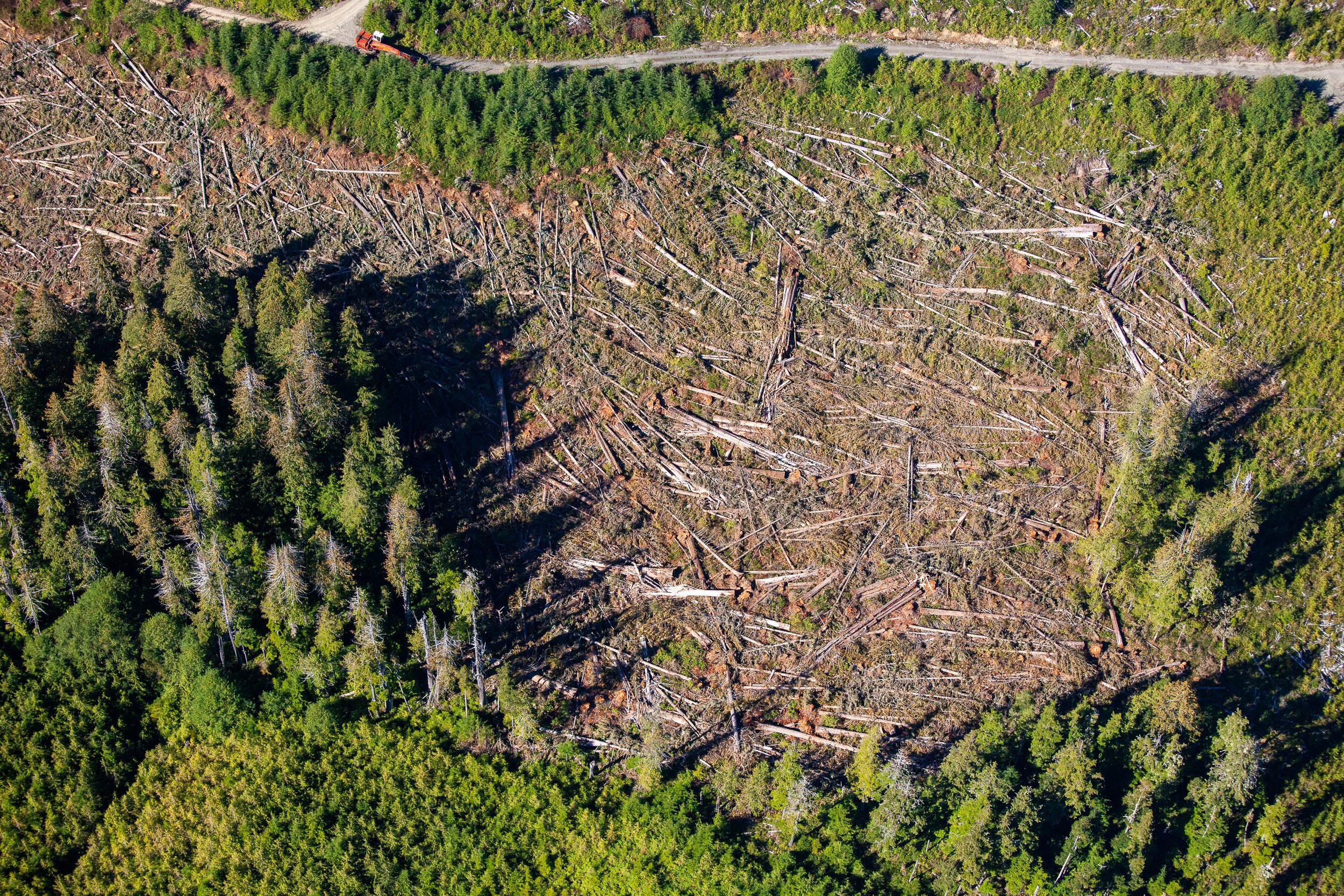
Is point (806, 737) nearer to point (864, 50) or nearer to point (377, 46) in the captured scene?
point (864, 50)

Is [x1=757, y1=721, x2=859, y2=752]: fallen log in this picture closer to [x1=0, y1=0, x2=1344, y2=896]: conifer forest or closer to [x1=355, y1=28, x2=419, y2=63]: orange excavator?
[x1=0, y1=0, x2=1344, y2=896]: conifer forest

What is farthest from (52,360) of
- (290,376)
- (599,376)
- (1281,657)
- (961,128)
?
(1281,657)

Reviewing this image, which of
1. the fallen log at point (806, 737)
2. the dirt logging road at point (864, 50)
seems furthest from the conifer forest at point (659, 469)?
the dirt logging road at point (864, 50)

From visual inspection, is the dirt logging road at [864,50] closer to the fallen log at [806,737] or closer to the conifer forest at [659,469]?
the conifer forest at [659,469]

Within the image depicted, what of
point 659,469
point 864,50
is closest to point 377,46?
point 864,50

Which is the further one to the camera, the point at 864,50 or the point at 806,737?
the point at 864,50

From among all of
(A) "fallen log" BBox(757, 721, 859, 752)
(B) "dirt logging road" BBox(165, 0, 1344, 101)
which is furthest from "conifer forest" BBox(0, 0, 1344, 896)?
(B) "dirt logging road" BBox(165, 0, 1344, 101)
